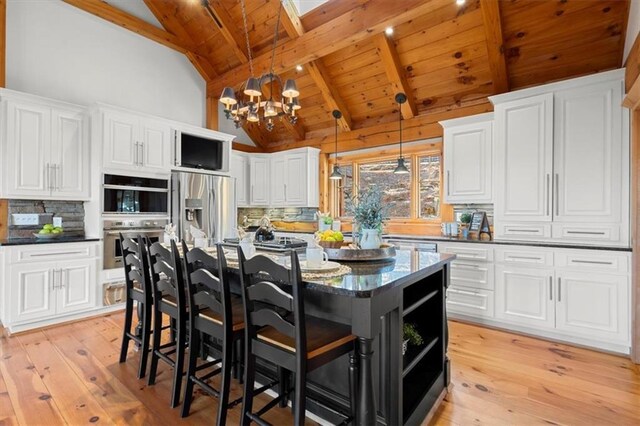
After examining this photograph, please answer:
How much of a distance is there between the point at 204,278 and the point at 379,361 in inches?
42.1

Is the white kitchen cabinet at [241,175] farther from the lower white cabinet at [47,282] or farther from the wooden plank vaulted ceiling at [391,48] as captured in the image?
the lower white cabinet at [47,282]

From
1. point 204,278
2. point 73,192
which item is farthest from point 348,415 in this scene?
point 73,192

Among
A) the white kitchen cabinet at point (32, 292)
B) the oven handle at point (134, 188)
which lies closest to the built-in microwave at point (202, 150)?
the oven handle at point (134, 188)

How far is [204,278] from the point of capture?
1.84 m

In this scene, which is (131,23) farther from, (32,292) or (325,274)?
(325,274)

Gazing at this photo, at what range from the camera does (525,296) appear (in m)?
3.32

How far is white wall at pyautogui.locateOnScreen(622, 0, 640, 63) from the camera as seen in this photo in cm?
273

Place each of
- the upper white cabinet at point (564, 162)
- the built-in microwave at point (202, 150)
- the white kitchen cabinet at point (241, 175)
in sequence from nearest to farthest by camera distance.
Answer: the upper white cabinet at point (564, 162) < the built-in microwave at point (202, 150) < the white kitchen cabinet at point (241, 175)

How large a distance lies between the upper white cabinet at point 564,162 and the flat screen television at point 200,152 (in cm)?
411

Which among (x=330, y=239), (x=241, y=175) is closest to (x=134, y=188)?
(x=241, y=175)

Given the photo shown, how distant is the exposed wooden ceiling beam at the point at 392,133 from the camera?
4.48m

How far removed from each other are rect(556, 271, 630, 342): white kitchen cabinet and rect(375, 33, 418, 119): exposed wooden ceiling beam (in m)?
2.92

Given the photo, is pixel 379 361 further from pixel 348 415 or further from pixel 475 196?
pixel 475 196

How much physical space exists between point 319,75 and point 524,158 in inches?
118
